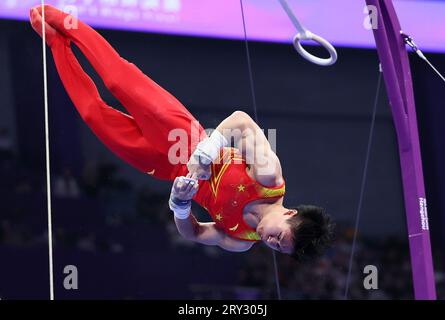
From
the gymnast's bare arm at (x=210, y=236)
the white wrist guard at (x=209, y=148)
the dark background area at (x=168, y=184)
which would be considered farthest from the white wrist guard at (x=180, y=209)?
the dark background area at (x=168, y=184)

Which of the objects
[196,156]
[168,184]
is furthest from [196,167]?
[168,184]

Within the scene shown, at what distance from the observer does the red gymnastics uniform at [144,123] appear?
3859 mm

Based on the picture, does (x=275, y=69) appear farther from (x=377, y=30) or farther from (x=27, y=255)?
(x=377, y=30)

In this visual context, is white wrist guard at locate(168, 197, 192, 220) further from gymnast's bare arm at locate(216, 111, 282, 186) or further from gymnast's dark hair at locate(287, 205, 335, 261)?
gymnast's dark hair at locate(287, 205, 335, 261)

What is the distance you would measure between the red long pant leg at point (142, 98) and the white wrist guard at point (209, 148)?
31 centimetres

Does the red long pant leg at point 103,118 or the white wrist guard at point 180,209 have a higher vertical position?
the red long pant leg at point 103,118

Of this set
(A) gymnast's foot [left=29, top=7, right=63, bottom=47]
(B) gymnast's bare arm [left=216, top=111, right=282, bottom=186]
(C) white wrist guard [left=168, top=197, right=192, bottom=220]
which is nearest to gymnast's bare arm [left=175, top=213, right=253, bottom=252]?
(C) white wrist guard [left=168, top=197, right=192, bottom=220]

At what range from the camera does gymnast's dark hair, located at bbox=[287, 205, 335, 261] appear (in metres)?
→ 3.69

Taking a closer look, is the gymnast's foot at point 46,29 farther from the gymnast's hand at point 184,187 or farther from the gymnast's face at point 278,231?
the gymnast's face at point 278,231

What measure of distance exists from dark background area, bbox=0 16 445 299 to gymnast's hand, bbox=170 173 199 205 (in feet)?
9.83

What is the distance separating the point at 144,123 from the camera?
4.00 m

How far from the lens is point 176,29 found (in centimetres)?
730

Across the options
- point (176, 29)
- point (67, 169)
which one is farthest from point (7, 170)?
point (176, 29)

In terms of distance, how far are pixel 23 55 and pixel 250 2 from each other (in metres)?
2.20
